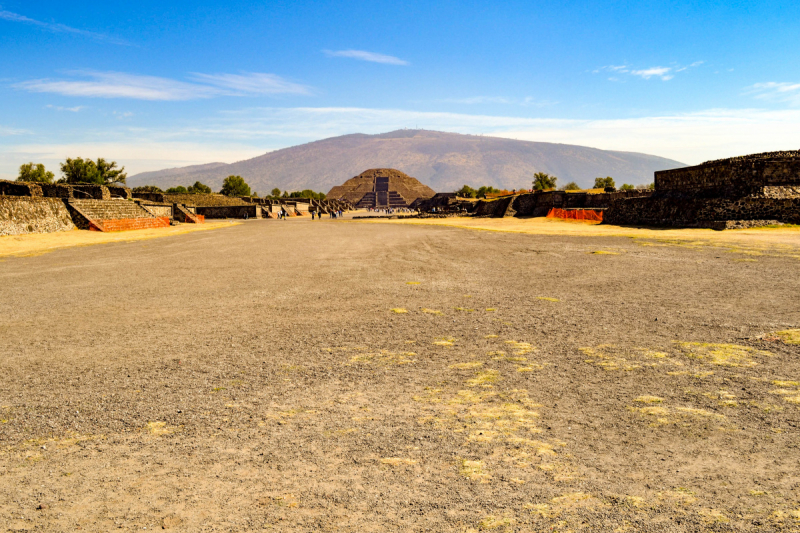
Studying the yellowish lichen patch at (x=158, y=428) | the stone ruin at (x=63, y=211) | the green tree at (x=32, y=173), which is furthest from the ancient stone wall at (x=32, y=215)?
the green tree at (x=32, y=173)

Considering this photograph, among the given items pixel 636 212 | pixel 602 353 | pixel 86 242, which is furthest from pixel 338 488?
pixel 636 212

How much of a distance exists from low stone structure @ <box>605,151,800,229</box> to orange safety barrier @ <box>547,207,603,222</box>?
4549mm

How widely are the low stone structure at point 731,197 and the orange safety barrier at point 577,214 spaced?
4.55 metres

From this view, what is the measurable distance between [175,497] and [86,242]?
22.8 m

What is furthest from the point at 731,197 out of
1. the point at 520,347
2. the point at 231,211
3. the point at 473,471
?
the point at 231,211

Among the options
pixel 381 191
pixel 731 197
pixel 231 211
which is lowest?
pixel 731 197

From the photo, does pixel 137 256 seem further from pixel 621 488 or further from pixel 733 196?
pixel 733 196

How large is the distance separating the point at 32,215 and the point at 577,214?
33.4 metres

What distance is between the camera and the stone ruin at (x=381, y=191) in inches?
6283

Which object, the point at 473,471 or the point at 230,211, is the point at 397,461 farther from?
the point at 230,211

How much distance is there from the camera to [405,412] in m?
3.67

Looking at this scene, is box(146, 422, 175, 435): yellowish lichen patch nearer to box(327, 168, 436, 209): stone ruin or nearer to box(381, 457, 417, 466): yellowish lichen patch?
box(381, 457, 417, 466): yellowish lichen patch

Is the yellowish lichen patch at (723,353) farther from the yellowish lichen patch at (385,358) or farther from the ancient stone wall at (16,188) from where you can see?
the ancient stone wall at (16,188)

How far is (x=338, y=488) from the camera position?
2682mm
